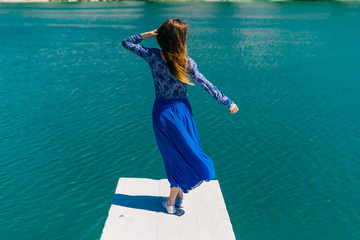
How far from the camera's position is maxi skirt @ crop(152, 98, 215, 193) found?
4930 mm

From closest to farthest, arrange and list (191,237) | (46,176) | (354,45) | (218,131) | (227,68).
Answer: (191,237), (46,176), (218,131), (227,68), (354,45)

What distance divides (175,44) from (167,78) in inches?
18.5

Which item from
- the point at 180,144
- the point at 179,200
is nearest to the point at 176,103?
the point at 180,144

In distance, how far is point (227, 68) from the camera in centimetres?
1906

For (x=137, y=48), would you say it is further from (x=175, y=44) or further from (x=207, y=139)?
(x=207, y=139)

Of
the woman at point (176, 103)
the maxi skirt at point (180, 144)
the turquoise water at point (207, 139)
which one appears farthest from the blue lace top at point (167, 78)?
the turquoise water at point (207, 139)

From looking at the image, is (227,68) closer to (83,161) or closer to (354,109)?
(354,109)

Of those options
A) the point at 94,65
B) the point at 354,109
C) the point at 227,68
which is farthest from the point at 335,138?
the point at 94,65

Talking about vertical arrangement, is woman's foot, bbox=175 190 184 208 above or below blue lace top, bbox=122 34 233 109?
below

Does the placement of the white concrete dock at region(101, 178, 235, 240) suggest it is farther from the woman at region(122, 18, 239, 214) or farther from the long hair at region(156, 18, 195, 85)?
the long hair at region(156, 18, 195, 85)

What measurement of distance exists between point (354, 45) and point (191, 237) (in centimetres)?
2371

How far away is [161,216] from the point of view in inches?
209

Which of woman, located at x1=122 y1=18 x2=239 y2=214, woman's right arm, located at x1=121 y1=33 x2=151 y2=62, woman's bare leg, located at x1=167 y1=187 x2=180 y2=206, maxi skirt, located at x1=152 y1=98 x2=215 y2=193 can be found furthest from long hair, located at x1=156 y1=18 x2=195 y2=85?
woman's bare leg, located at x1=167 y1=187 x2=180 y2=206

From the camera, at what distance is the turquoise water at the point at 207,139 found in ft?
22.6
